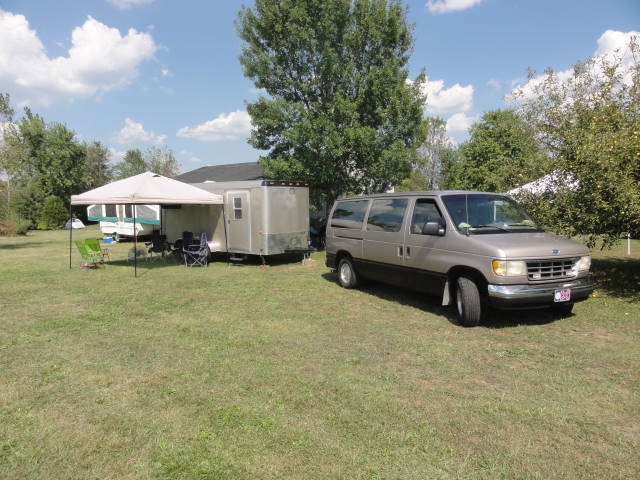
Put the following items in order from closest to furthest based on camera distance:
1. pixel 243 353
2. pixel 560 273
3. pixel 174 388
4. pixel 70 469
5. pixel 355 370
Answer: pixel 70 469 < pixel 174 388 < pixel 355 370 < pixel 243 353 < pixel 560 273

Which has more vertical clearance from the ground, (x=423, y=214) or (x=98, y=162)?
(x=98, y=162)

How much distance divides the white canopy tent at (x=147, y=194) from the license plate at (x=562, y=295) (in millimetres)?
8922

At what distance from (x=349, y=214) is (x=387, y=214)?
1292 mm

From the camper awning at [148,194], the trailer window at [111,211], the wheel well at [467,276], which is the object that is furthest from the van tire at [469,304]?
the trailer window at [111,211]

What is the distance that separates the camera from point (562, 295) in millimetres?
6215

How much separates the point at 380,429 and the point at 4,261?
50.5ft

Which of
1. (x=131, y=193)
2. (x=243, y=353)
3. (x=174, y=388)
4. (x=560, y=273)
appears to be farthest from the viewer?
(x=131, y=193)

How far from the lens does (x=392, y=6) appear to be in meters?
15.6

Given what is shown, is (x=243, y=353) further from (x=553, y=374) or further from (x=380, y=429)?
(x=553, y=374)

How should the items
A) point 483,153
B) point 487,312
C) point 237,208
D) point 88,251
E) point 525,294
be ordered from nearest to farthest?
point 525,294 < point 487,312 < point 88,251 < point 237,208 < point 483,153

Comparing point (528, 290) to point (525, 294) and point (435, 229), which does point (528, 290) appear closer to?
point (525, 294)

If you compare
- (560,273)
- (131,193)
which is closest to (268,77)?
(131,193)

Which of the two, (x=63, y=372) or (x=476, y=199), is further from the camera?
(x=476, y=199)

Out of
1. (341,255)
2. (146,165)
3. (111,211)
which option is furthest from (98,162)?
(341,255)
